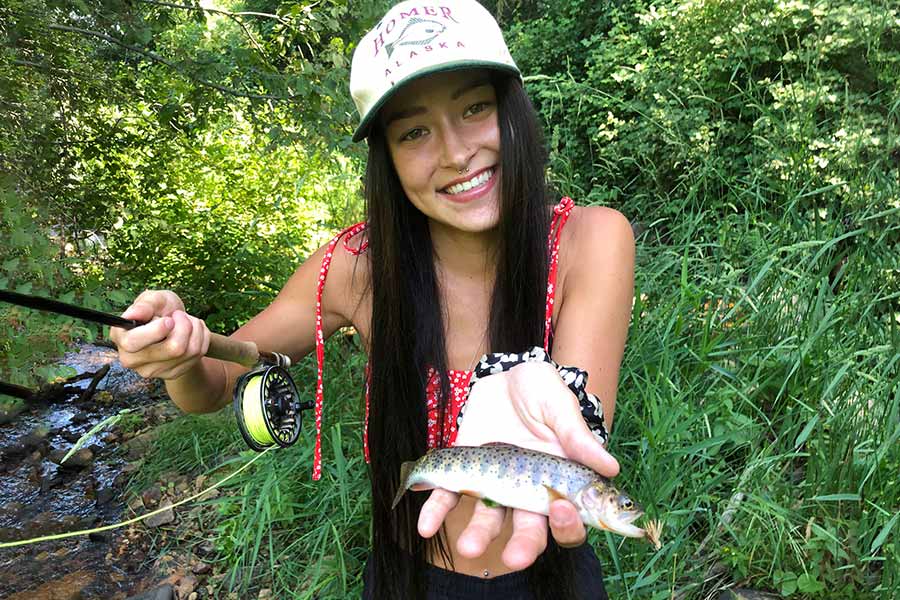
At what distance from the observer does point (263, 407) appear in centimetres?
202

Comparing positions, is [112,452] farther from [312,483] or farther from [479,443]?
[479,443]

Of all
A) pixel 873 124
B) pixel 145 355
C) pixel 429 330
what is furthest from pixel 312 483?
pixel 873 124

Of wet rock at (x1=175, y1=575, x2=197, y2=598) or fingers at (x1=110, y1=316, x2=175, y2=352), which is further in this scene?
wet rock at (x1=175, y1=575, x2=197, y2=598)

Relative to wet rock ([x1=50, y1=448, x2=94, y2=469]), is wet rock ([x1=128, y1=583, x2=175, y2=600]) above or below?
below

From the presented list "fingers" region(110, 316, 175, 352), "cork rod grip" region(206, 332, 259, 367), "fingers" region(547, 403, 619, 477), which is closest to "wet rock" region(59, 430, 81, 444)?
"cork rod grip" region(206, 332, 259, 367)

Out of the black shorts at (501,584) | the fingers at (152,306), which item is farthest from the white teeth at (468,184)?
the black shorts at (501,584)

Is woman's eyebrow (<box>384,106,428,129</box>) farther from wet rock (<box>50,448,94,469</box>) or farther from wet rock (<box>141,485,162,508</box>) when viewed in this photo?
wet rock (<box>50,448,94,469</box>)

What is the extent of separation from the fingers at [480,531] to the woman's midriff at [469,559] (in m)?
0.53

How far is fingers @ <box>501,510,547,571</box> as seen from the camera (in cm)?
122

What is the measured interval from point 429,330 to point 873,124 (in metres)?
3.78

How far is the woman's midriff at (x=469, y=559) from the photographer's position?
6.40 feet

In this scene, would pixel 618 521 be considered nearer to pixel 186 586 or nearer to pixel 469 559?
pixel 469 559

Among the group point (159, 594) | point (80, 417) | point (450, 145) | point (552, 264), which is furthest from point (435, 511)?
point (80, 417)

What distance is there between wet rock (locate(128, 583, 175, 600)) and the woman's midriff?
6.32ft
